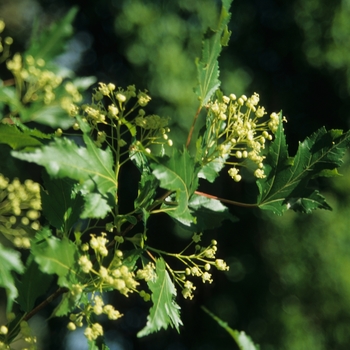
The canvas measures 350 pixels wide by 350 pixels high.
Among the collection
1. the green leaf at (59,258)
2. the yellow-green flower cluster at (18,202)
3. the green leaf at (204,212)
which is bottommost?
the yellow-green flower cluster at (18,202)

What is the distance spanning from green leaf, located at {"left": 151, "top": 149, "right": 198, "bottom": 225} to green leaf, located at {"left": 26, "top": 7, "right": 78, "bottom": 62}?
0.96 ft

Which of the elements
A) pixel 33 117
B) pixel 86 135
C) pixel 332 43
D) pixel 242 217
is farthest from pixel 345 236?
pixel 86 135

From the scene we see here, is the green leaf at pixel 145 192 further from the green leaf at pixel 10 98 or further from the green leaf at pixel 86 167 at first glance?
the green leaf at pixel 10 98

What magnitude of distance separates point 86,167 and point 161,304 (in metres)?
0.15

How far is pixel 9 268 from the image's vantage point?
469mm

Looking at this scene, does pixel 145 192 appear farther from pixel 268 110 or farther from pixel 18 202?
pixel 268 110

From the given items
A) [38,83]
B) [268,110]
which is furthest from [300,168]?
[268,110]

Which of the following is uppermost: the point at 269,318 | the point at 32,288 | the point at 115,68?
the point at 32,288

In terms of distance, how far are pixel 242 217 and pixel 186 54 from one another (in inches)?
33.8

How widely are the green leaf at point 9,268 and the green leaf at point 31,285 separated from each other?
51 millimetres

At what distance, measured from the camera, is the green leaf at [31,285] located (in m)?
0.53

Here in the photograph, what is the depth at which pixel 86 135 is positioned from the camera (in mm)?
472

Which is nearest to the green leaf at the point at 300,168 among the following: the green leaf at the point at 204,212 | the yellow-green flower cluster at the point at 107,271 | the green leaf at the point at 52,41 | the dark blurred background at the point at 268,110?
the green leaf at the point at 204,212

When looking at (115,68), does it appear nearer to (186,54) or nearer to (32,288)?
(186,54)
